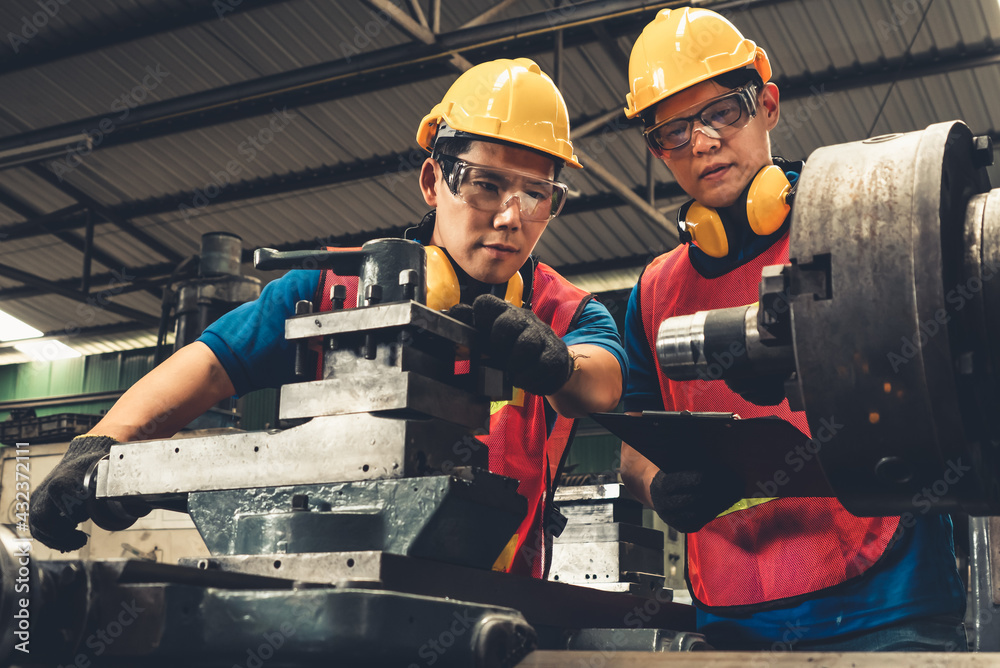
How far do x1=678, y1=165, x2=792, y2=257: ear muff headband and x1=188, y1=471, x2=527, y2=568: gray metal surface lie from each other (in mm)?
784

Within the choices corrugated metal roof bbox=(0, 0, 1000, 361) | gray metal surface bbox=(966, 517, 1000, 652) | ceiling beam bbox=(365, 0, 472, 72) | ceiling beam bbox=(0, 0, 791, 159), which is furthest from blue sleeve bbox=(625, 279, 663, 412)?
corrugated metal roof bbox=(0, 0, 1000, 361)

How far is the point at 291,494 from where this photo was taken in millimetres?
1119

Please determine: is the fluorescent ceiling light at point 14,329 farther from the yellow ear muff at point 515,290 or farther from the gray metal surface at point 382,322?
the gray metal surface at point 382,322

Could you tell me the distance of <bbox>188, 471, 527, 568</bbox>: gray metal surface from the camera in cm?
105

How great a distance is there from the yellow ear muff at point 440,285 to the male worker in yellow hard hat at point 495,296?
0.26 m

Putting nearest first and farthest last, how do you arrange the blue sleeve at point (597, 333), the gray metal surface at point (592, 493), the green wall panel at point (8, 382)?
the blue sleeve at point (597, 333), the gray metal surface at point (592, 493), the green wall panel at point (8, 382)

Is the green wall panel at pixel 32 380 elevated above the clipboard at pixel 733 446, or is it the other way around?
the green wall panel at pixel 32 380

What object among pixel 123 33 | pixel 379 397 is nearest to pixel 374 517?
pixel 379 397

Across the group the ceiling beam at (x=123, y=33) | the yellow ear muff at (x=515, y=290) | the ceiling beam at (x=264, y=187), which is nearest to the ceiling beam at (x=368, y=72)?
the ceiling beam at (x=123, y=33)

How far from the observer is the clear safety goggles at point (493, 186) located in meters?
1.65

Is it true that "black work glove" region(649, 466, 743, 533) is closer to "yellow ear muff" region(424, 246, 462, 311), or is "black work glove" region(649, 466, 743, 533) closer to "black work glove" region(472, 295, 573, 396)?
"black work glove" region(472, 295, 573, 396)


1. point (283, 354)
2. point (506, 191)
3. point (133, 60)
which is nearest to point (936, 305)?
point (506, 191)

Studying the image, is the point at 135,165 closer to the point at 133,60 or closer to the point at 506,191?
the point at 133,60

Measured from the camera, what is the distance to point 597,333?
1779mm
